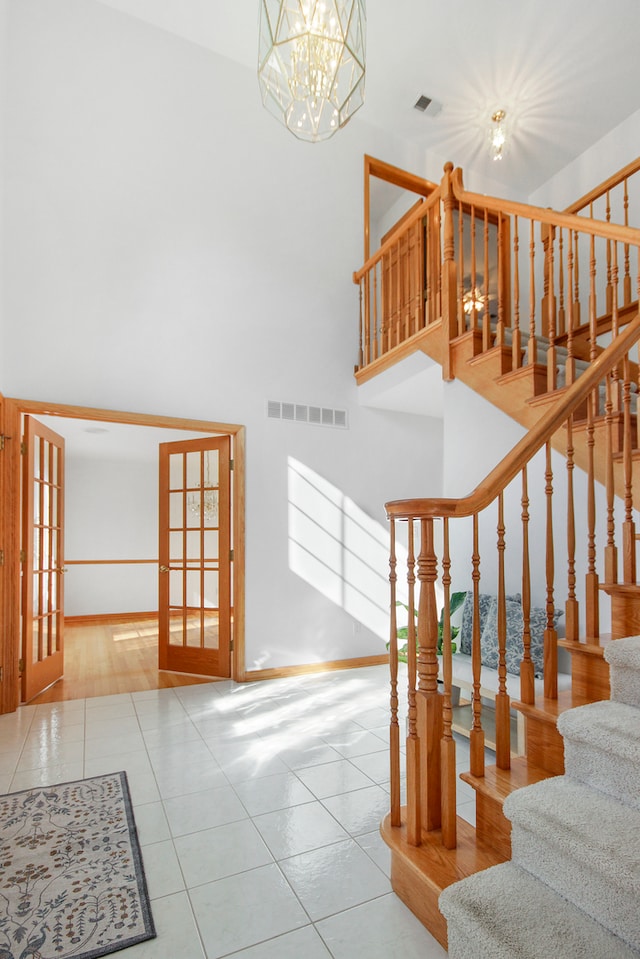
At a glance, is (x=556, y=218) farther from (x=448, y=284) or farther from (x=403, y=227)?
(x=403, y=227)

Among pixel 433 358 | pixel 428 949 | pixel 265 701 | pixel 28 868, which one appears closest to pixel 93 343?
pixel 433 358

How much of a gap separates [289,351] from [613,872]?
164 inches

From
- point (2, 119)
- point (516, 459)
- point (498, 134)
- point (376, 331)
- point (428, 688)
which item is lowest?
point (428, 688)

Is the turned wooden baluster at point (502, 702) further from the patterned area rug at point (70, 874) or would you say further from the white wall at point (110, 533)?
the white wall at point (110, 533)

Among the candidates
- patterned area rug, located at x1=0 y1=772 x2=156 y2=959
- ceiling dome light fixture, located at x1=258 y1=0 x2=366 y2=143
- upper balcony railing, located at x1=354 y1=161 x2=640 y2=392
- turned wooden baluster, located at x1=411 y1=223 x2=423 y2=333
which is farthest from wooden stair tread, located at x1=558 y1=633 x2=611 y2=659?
turned wooden baluster, located at x1=411 y1=223 x2=423 y2=333

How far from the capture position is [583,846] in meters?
1.31

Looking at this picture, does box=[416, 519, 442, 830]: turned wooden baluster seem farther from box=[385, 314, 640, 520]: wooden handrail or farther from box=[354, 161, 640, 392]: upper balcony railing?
box=[354, 161, 640, 392]: upper balcony railing

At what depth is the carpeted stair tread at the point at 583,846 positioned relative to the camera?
121 cm

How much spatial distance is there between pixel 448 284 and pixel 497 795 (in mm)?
3107

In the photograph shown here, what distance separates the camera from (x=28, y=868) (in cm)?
197

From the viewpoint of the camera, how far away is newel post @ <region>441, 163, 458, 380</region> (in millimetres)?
3637

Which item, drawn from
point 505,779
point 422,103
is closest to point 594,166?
point 422,103

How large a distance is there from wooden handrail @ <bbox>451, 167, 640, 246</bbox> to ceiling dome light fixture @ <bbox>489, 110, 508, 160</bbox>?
1060 mm

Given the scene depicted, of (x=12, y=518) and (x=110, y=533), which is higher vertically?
(x=12, y=518)
